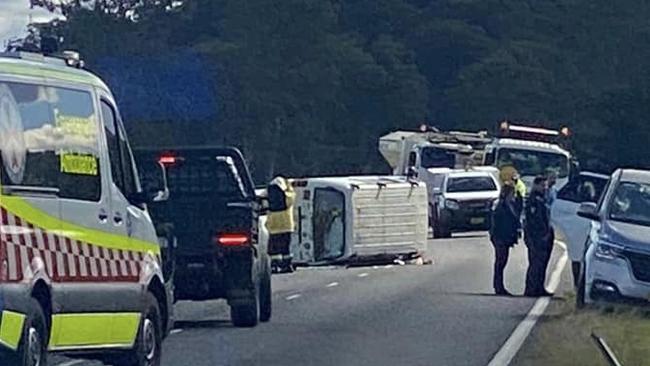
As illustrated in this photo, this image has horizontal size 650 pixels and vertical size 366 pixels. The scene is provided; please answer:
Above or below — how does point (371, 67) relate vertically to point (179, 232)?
below

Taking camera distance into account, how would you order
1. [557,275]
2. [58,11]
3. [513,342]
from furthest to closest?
1. [58,11]
2. [557,275]
3. [513,342]

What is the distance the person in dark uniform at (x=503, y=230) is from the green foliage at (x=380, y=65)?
35963 mm

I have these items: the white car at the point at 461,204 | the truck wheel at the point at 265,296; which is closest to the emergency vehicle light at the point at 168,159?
the truck wheel at the point at 265,296

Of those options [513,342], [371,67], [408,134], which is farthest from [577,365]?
[371,67]

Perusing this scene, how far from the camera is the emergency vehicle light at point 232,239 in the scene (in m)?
21.3

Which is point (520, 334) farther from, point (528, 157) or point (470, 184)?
point (528, 157)

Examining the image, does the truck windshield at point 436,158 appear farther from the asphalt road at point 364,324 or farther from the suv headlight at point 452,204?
the asphalt road at point 364,324

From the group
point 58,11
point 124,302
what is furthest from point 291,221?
point 58,11

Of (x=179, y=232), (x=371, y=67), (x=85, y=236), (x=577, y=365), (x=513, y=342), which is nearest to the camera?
(x=85, y=236)

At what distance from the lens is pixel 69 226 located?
13242 millimetres

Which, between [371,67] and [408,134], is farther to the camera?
[371,67]

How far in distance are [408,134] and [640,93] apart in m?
22.0

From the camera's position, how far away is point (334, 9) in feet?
282

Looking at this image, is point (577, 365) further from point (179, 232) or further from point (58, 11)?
point (58, 11)
